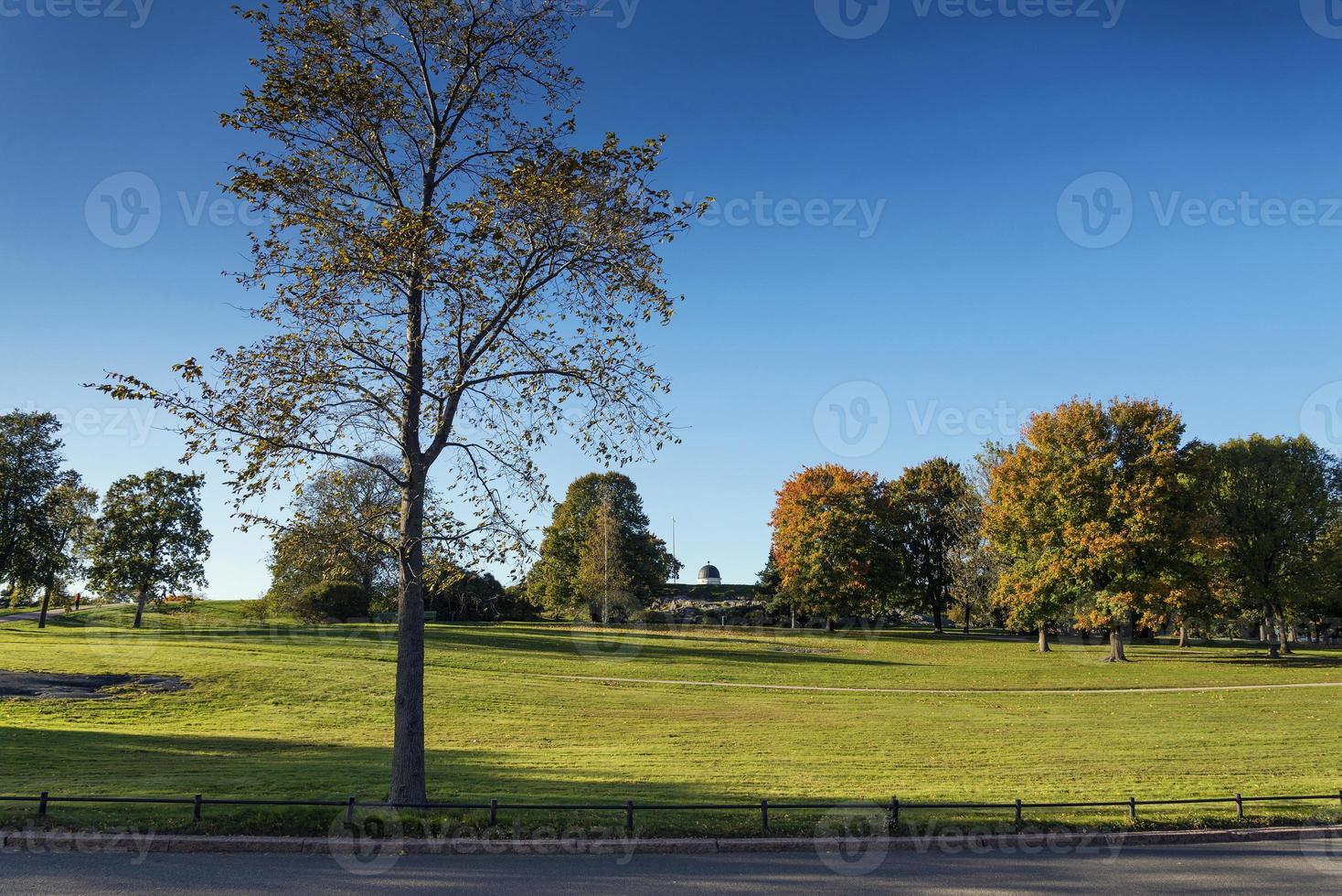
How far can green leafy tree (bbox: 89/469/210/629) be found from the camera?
4672 cm

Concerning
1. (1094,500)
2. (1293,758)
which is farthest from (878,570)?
(1293,758)

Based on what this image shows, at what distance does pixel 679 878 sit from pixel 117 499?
51122 mm

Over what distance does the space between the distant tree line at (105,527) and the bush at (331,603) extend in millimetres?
7655

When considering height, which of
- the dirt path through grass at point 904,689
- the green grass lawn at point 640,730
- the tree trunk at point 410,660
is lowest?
the dirt path through grass at point 904,689

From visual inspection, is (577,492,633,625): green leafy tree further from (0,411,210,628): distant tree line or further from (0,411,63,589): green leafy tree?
(0,411,63,589): green leafy tree

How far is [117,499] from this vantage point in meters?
48.3

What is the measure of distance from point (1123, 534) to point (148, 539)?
179ft

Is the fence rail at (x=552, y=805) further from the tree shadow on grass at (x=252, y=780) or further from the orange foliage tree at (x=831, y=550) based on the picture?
the orange foliage tree at (x=831, y=550)

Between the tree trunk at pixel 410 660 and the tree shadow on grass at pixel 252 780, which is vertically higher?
the tree trunk at pixel 410 660

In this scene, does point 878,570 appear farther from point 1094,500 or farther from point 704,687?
point 704,687

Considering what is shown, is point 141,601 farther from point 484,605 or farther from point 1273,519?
point 1273,519

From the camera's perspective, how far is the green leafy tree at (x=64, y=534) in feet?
161

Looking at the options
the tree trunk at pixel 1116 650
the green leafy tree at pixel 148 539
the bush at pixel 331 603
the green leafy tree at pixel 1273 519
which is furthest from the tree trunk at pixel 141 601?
the green leafy tree at pixel 1273 519

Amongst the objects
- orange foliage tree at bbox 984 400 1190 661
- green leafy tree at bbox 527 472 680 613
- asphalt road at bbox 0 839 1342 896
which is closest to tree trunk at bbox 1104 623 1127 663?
orange foliage tree at bbox 984 400 1190 661
